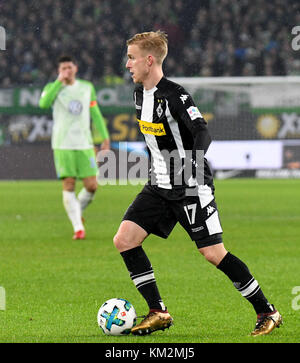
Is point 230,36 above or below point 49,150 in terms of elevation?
above

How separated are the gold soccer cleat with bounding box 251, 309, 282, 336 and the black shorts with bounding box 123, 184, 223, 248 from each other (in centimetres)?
55

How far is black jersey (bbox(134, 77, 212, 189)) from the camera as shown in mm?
5176

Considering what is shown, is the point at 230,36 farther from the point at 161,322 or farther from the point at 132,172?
the point at 161,322

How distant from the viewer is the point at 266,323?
16.7 feet

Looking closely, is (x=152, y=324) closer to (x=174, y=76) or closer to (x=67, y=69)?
(x=67, y=69)

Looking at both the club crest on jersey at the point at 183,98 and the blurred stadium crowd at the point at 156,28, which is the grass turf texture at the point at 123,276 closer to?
the club crest on jersey at the point at 183,98

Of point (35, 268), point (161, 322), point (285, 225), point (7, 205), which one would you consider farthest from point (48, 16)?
point (161, 322)

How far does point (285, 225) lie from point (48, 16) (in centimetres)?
1120

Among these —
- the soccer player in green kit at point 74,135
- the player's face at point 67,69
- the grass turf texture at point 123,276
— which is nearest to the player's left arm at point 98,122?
the soccer player in green kit at point 74,135

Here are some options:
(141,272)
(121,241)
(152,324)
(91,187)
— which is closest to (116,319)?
(152,324)

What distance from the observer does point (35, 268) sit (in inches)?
323

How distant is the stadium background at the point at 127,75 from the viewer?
69.0 ft

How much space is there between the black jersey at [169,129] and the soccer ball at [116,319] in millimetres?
839

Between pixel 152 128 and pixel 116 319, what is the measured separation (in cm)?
124
